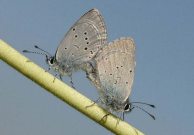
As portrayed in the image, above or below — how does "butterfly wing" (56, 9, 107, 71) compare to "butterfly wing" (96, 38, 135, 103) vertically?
above

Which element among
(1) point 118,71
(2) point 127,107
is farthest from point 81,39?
(2) point 127,107

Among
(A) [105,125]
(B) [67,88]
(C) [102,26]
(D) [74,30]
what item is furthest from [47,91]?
(D) [74,30]

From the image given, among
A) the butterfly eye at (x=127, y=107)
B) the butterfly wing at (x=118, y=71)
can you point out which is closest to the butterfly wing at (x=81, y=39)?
the butterfly wing at (x=118, y=71)

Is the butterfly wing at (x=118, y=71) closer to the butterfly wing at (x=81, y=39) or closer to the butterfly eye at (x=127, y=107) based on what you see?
the butterfly eye at (x=127, y=107)

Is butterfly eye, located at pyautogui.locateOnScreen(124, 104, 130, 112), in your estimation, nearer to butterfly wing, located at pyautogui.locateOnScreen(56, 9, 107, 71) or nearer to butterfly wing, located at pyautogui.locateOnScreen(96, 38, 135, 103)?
butterfly wing, located at pyautogui.locateOnScreen(96, 38, 135, 103)

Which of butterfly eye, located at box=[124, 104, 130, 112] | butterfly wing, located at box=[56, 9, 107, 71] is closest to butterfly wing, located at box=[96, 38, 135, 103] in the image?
butterfly eye, located at box=[124, 104, 130, 112]

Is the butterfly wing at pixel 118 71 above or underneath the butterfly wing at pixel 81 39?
underneath
